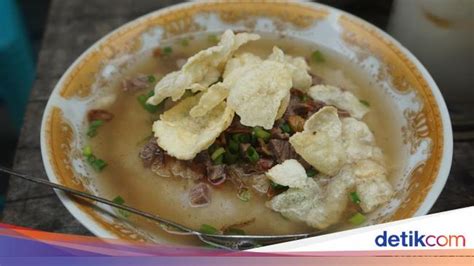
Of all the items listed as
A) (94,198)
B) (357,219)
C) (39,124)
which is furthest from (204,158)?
(39,124)

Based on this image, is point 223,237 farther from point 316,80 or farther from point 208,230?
point 316,80

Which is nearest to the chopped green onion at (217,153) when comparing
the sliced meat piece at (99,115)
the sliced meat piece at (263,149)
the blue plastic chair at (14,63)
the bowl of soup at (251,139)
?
the bowl of soup at (251,139)

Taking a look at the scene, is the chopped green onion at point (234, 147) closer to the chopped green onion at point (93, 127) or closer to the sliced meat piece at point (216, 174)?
the sliced meat piece at point (216, 174)

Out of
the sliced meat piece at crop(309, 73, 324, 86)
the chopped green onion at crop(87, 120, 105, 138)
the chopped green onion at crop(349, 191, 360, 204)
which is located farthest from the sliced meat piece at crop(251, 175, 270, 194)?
the chopped green onion at crop(87, 120, 105, 138)

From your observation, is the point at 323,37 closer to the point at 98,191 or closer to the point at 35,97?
the point at 98,191

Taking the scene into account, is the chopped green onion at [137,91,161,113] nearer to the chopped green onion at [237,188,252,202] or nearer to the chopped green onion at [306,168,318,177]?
the chopped green onion at [237,188,252,202]

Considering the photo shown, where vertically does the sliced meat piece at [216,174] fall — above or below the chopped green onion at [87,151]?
below

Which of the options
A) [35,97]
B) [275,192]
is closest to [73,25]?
[35,97]
